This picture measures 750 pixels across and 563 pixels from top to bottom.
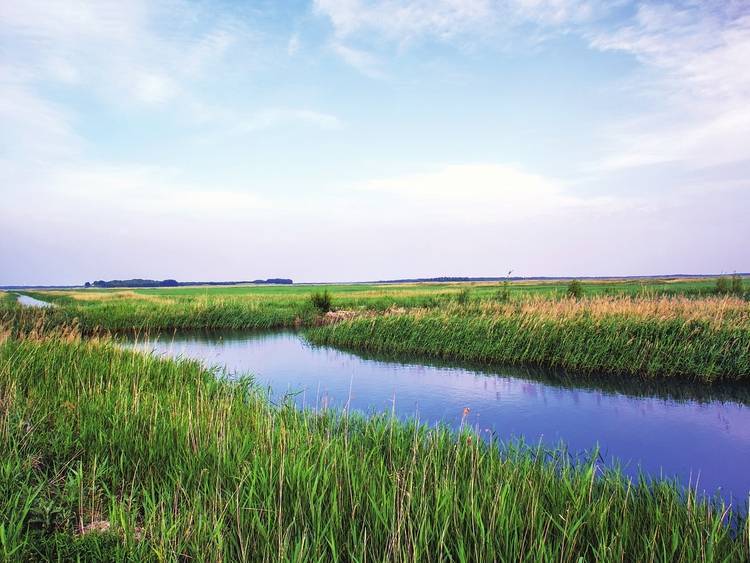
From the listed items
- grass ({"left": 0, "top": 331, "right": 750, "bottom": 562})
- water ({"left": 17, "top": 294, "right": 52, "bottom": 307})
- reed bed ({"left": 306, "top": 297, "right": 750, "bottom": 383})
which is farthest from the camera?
water ({"left": 17, "top": 294, "right": 52, "bottom": 307})

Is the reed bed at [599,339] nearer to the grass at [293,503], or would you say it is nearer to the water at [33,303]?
the grass at [293,503]

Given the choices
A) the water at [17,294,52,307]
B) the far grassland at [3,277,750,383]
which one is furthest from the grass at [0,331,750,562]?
the water at [17,294,52,307]

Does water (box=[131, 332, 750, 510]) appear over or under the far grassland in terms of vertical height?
under

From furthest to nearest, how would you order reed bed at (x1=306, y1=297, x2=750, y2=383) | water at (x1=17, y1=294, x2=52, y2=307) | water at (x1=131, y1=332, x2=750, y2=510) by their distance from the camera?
water at (x1=17, y1=294, x2=52, y2=307) → reed bed at (x1=306, y1=297, x2=750, y2=383) → water at (x1=131, y1=332, x2=750, y2=510)

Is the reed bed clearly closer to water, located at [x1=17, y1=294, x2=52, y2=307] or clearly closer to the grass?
the grass

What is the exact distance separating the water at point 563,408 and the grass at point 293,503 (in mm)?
1650

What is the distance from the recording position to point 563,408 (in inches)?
470

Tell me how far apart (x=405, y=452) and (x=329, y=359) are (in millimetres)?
14501

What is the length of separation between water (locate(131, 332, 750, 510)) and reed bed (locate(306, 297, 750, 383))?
4.85 feet

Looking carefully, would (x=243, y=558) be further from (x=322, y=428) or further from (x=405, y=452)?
(x=322, y=428)

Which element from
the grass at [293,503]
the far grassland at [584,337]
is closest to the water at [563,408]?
the far grassland at [584,337]

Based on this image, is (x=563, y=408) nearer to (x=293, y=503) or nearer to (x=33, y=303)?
(x=293, y=503)

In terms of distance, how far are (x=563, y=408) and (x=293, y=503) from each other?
381 inches

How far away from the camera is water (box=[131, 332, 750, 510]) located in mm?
8258
